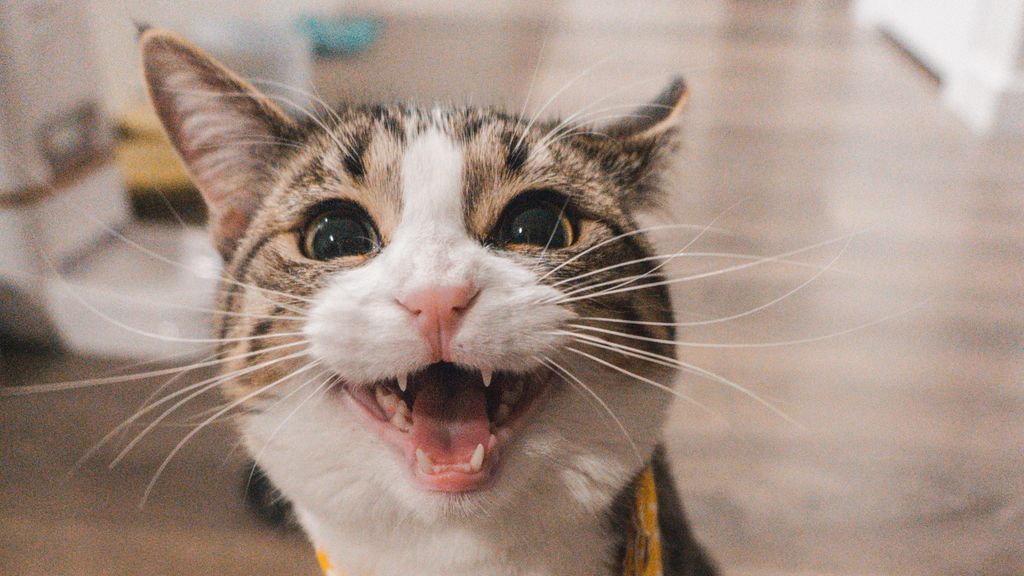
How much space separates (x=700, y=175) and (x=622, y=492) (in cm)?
116

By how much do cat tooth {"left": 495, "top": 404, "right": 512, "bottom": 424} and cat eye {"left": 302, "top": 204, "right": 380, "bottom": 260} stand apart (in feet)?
0.47

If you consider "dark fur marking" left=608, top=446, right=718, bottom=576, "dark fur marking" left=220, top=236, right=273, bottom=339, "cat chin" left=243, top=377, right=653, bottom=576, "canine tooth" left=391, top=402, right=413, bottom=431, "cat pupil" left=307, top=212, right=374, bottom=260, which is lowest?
"dark fur marking" left=608, top=446, right=718, bottom=576

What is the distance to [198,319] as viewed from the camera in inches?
46.9

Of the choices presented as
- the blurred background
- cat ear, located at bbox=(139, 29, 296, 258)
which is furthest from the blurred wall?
cat ear, located at bbox=(139, 29, 296, 258)

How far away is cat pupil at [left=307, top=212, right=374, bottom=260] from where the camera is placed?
0.61m

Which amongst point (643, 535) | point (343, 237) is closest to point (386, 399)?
point (343, 237)

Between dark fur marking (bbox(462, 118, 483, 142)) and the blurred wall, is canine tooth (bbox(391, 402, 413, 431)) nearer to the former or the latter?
dark fur marking (bbox(462, 118, 483, 142))

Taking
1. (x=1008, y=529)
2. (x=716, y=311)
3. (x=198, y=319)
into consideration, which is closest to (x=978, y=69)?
(x=716, y=311)

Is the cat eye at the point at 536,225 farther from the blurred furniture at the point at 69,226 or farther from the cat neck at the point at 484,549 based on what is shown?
the blurred furniture at the point at 69,226

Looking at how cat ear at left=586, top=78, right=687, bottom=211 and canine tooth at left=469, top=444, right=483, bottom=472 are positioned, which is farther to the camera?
cat ear at left=586, top=78, right=687, bottom=211

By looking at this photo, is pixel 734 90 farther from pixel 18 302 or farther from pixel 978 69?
pixel 18 302

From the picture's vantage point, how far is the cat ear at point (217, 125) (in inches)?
24.8

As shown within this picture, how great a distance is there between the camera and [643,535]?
0.67 meters

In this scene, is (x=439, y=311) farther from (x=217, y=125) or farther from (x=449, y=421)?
(x=217, y=125)
